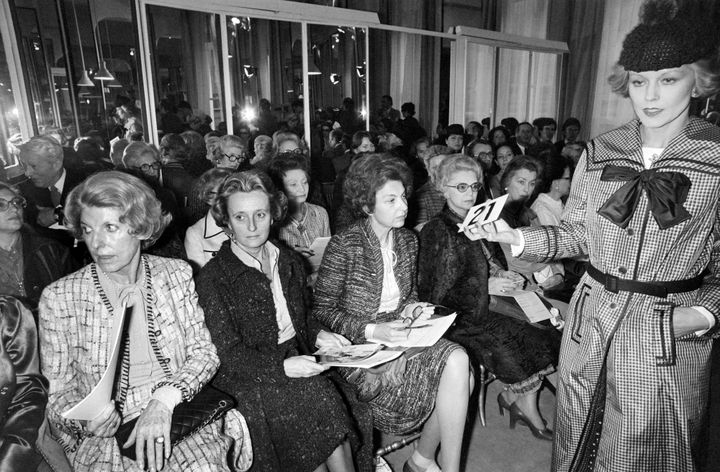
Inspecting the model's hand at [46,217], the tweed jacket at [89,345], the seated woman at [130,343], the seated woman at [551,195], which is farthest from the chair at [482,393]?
the model's hand at [46,217]

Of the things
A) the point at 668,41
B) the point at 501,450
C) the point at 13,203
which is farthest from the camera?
the point at 501,450

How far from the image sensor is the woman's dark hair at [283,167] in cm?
340

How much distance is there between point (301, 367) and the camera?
1949mm

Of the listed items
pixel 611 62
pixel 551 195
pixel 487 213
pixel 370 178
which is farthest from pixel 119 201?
pixel 611 62

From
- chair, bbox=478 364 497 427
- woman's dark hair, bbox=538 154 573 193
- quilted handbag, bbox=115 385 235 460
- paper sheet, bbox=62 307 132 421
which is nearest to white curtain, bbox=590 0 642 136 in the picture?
woman's dark hair, bbox=538 154 573 193

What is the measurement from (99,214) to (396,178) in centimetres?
141

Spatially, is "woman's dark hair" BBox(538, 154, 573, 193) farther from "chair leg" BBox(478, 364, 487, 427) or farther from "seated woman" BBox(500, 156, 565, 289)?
"chair leg" BBox(478, 364, 487, 427)

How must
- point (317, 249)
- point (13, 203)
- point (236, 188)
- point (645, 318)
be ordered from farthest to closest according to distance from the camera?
point (317, 249), point (236, 188), point (13, 203), point (645, 318)

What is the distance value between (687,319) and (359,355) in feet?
3.77

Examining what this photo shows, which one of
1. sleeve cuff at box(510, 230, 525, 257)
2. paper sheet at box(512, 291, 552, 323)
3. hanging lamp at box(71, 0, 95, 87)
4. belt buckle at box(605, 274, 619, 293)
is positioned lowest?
paper sheet at box(512, 291, 552, 323)

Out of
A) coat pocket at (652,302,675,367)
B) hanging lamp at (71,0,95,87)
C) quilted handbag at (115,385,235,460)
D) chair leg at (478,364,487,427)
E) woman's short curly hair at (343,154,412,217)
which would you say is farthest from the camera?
hanging lamp at (71,0,95,87)

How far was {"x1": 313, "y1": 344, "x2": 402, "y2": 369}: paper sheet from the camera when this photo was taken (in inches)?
70.4

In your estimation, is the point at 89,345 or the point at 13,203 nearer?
the point at 89,345

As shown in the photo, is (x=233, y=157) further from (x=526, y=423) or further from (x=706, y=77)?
(x=706, y=77)
